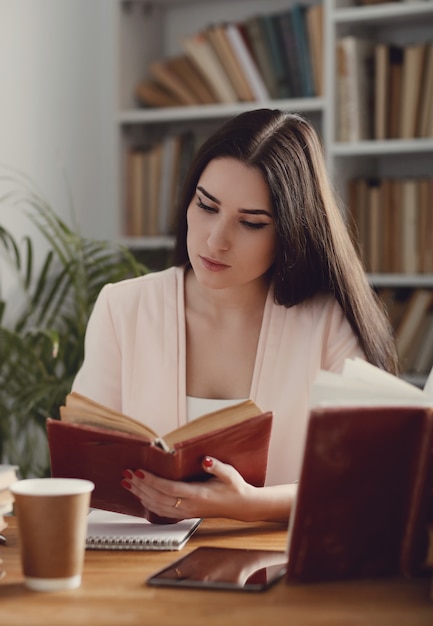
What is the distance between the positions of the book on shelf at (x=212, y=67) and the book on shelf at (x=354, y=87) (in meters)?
0.42

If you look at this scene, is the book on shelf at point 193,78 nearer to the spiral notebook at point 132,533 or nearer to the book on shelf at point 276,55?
the book on shelf at point 276,55

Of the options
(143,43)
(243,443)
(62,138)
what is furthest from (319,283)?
(143,43)

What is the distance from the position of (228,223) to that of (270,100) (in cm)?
175

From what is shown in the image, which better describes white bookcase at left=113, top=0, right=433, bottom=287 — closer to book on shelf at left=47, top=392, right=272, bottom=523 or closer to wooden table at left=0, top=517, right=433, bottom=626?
book on shelf at left=47, top=392, right=272, bottom=523

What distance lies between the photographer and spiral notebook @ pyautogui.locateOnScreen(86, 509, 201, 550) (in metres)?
1.33

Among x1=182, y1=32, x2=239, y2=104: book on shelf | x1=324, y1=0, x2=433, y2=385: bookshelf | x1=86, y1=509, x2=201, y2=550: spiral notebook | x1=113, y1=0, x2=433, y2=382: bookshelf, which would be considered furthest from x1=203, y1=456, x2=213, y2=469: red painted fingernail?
x1=182, y1=32, x2=239, y2=104: book on shelf

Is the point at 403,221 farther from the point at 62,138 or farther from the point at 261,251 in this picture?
the point at 261,251

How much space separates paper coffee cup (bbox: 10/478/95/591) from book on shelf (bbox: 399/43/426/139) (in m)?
2.31

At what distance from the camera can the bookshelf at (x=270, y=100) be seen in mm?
3174

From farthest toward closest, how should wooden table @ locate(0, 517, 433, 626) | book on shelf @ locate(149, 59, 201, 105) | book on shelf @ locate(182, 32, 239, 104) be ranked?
book on shelf @ locate(149, 59, 201, 105) → book on shelf @ locate(182, 32, 239, 104) → wooden table @ locate(0, 517, 433, 626)

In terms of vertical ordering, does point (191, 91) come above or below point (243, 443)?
above

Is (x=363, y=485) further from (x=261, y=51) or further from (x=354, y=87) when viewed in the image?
(x=261, y=51)

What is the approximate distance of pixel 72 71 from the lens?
138 inches

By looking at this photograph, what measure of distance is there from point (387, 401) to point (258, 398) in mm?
744
